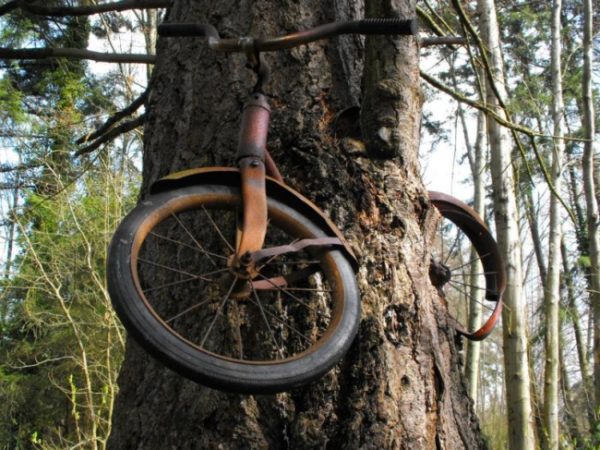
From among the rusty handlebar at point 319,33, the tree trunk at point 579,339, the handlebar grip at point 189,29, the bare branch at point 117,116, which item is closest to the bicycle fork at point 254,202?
the rusty handlebar at point 319,33

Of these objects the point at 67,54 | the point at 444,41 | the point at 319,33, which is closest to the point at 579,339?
the point at 444,41

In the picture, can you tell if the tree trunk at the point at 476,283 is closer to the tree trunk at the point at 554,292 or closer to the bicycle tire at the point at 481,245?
the tree trunk at the point at 554,292

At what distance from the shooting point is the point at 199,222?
77.9 inches

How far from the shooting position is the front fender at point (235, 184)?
151 centimetres

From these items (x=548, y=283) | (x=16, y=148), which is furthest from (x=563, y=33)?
(x=16, y=148)

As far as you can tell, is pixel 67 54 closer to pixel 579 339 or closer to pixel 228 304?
pixel 228 304

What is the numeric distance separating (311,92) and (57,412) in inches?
517

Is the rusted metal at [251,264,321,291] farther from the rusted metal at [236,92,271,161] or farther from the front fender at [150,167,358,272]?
the rusted metal at [236,92,271,161]

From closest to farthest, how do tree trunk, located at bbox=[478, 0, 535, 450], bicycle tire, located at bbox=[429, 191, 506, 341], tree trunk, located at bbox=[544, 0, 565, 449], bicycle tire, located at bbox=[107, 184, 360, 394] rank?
bicycle tire, located at bbox=[107, 184, 360, 394] → bicycle tire, located at bbox=[429, 191, 506, 341] → tree trunk, located at bbox=[478, 0, 535, 450] → tree trunk, located at bbox=[544, 0, 565, 449]

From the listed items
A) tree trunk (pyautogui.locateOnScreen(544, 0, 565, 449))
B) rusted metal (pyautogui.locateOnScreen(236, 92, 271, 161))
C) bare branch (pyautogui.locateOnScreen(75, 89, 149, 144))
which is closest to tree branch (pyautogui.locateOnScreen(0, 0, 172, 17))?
bare branch (pyautogui.locateOnScreen(75, 89, 149, 144))

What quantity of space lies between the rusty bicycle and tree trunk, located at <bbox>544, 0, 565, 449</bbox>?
5.42m

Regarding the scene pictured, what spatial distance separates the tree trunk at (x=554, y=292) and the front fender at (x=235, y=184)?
5.51 meters

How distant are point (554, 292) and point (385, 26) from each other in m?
6.53

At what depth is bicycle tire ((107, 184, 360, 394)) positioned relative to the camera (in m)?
1.25
